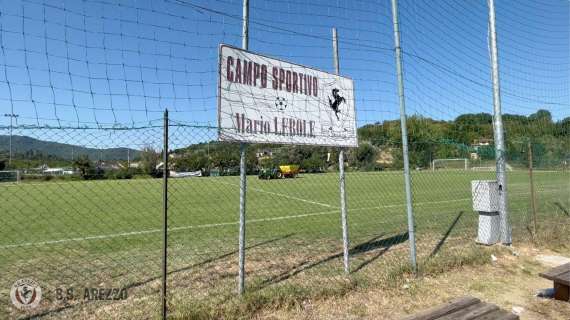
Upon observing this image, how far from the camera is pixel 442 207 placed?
1296 cm

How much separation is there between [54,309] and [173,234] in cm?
455

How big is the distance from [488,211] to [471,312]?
4.22m

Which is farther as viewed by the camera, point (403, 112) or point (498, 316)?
point (403, 112)

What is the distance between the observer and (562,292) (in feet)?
14.0

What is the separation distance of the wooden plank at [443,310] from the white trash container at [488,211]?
386 cm

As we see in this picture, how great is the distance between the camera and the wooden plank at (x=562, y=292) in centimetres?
423

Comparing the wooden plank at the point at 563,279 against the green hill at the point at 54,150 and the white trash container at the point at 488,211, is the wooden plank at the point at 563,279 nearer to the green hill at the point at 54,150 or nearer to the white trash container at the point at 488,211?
the white trash container at the point at 488,211

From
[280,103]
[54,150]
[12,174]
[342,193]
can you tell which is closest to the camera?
[54,150]

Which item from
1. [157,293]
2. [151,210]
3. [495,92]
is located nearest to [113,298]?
[157,293]

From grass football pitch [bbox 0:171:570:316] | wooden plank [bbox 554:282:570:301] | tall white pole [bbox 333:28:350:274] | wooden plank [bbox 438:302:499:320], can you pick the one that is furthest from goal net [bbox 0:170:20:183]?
wooden plank [bbox 554:282:570:301]

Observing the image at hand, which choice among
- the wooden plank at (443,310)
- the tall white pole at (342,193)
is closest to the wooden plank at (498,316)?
the wooden plank at (443,310)

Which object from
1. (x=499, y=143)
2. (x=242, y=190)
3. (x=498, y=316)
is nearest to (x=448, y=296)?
(x=498, y=316)

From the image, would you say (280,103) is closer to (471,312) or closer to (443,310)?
(443,310)

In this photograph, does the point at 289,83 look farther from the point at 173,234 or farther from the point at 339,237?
the point at 173,234
